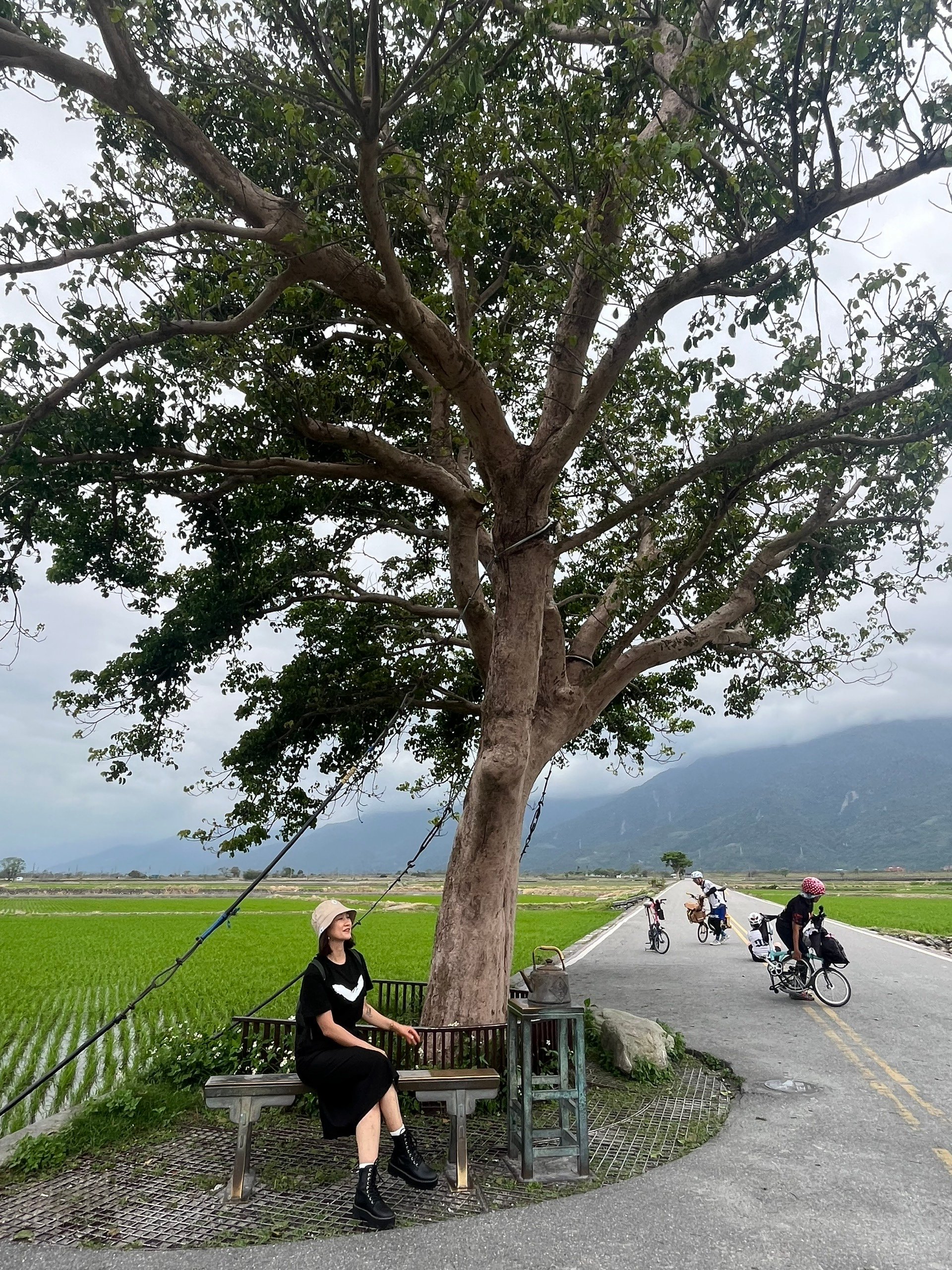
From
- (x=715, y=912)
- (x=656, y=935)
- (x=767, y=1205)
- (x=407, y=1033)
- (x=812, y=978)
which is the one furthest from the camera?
(x=715, y=912)

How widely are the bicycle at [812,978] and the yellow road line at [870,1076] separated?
4.24 ft

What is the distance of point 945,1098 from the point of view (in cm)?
725

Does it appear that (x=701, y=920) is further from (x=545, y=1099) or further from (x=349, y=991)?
(x=349, y=991)

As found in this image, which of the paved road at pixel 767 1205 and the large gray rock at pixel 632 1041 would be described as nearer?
the paved road at pixel 767 1205

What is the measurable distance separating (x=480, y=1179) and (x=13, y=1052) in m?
8.88

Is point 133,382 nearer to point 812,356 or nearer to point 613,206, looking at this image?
point 613,206

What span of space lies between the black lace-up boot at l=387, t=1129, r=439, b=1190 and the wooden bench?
0.21m

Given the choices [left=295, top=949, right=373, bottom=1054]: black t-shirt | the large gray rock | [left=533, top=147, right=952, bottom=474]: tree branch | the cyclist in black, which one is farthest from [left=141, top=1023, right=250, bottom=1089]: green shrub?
the cyclist in black

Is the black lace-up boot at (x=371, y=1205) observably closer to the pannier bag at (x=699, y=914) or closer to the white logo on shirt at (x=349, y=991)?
the white logo on shirt at (x=349, y=991)

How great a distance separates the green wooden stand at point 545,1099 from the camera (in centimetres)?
541

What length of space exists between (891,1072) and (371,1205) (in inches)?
240

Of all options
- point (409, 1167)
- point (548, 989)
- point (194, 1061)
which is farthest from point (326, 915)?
point (194, 1061)

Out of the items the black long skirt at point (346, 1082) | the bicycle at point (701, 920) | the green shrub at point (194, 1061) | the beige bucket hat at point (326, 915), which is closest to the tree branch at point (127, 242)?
the beige bucket hat at point (326, 915)

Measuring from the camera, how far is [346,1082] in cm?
501
